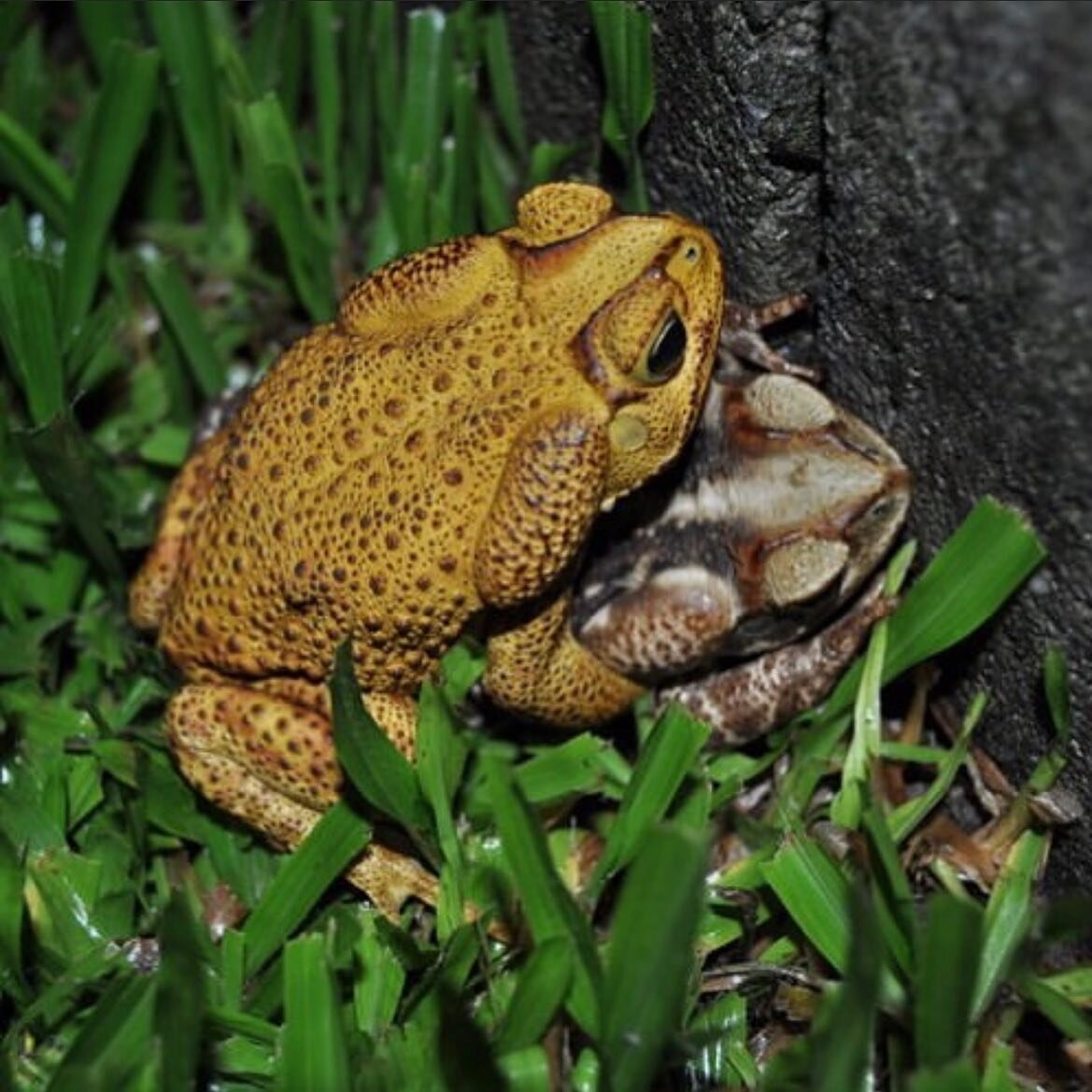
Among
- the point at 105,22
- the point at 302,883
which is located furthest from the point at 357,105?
the point at 302,883

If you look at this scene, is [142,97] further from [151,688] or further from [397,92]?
[151,688]

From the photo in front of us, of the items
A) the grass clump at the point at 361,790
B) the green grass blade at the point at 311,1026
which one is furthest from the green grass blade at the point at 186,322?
the green grass blade at the point at 311,1026

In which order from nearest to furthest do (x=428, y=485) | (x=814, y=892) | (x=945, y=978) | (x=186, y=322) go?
1. (x=945, y=978)
2. (x=814, y=892)
3. (x=428, y=485)
4. (x=186, y=322)

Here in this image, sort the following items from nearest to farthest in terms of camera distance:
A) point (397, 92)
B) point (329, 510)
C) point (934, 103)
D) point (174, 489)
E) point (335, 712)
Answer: point (934, 103), point (335, 712), point (329, 510), point (174, 489), point (397, 92)

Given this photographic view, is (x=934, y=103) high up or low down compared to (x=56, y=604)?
up

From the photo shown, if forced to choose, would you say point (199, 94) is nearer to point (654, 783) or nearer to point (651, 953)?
point (654, 783)

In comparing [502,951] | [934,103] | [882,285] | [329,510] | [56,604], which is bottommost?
[502,951]

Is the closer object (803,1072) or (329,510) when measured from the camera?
(803,1072)

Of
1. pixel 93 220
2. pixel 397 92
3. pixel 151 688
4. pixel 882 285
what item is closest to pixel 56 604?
pixel 151 688
